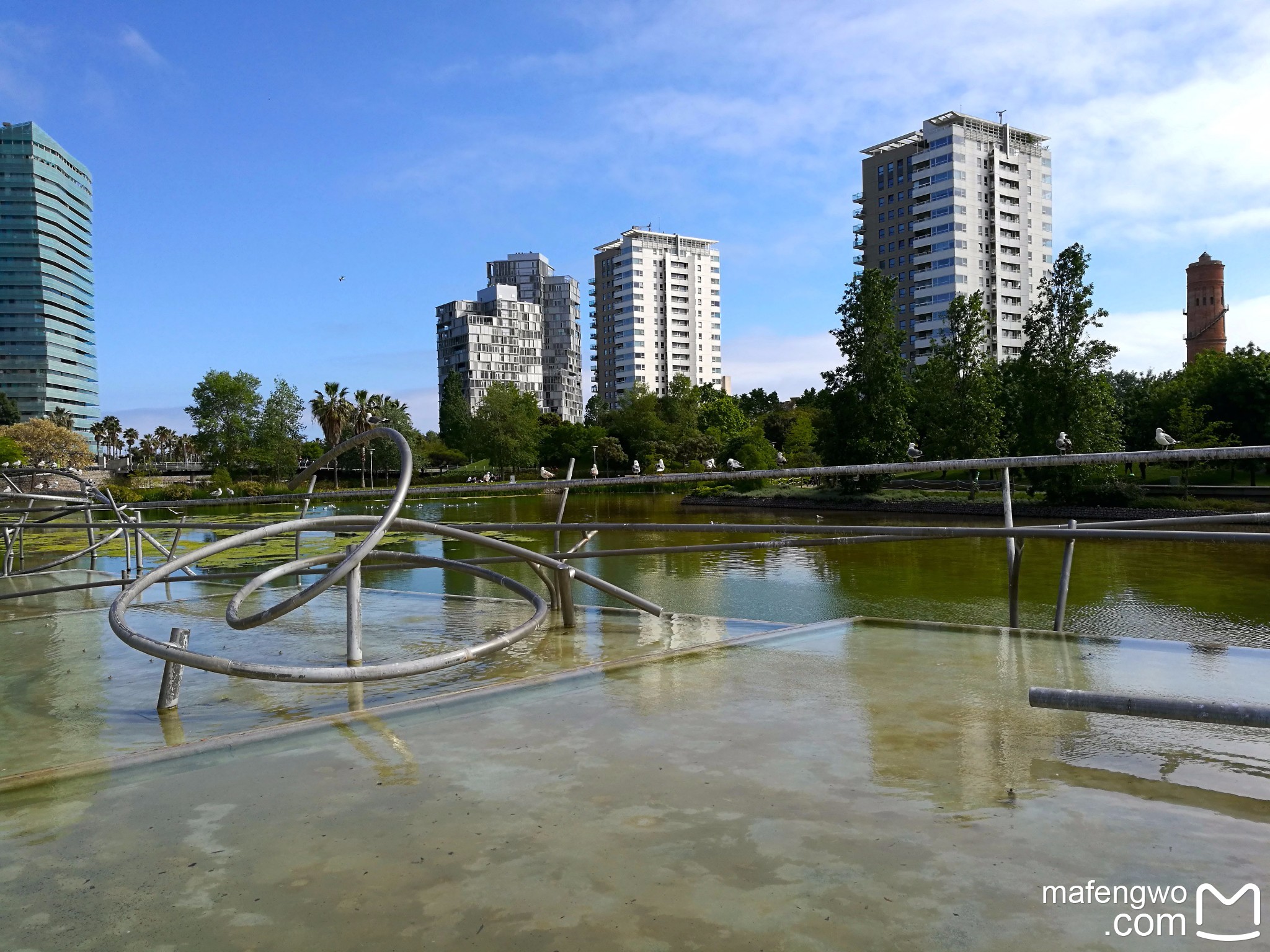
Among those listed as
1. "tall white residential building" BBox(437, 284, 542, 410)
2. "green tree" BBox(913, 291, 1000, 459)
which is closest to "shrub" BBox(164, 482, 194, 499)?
"green tree" BBox(913, 291, 1000, 459)

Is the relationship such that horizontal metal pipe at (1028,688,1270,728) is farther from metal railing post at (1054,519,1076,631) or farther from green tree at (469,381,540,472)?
green tree at (469,381,540,472)

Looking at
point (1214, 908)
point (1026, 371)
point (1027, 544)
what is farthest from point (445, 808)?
point (1026, 371)

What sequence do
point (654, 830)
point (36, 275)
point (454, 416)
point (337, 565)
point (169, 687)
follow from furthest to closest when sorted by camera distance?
point (36, 275), point (454, 416), point (337, 565), point (169, 687), point (654, 830)

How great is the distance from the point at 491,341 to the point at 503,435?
6686cm

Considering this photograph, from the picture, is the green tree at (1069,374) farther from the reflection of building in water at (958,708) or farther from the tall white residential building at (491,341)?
the tall white residential building at (491,341)

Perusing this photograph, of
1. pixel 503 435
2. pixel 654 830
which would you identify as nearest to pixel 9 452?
pixel 503 435

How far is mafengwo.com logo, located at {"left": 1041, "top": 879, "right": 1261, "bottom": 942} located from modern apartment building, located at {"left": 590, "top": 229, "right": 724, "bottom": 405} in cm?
11617

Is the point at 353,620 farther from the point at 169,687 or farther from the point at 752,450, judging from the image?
the point at 752,450

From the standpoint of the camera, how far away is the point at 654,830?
2.10 meters

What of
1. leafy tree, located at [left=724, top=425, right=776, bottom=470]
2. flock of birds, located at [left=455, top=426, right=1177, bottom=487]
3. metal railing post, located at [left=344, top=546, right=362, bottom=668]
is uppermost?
leafy tree, located at [left=724, top=425, right=776, bottom=470]

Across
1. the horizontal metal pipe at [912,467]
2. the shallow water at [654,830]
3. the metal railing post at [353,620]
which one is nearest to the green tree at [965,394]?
the horizontal metal pipe at [912,467]

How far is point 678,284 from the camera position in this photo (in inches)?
4865

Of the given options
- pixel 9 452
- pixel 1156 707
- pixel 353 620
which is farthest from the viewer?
pixel 9 452

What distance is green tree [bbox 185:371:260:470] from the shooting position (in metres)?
75.4
